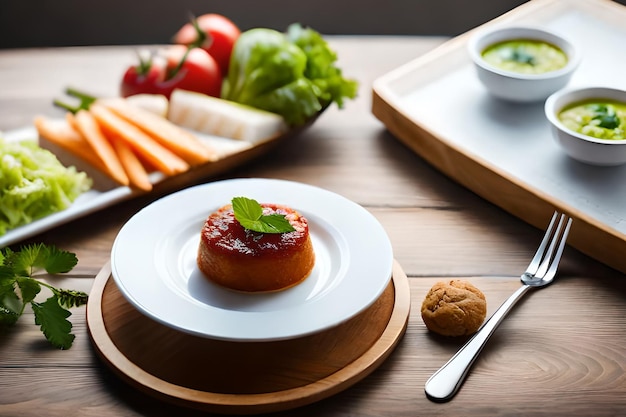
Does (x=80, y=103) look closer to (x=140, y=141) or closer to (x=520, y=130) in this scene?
(x=140, y=141)

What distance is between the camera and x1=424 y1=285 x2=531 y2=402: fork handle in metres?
1.35

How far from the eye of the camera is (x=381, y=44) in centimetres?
282

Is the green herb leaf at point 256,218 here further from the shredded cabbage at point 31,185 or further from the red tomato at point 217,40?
the red tomato at point 217,40

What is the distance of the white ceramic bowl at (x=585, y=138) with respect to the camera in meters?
1.84

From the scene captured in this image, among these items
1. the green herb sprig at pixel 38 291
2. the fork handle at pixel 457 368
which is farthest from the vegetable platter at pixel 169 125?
the fork handle at pixel 457 368

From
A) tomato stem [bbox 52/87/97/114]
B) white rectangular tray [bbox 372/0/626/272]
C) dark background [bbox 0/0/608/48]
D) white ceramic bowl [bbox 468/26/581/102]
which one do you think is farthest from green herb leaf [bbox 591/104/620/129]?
dark background [bbox 0/0/608/48]

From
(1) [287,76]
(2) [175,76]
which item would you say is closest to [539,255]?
(1) [287,76]

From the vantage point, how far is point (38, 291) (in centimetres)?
150

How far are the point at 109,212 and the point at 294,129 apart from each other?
0.60 m

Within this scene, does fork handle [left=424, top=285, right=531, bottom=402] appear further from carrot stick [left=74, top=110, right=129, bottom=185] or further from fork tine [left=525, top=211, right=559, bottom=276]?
carrot stick [left=74, top=110, right=129, bottom=185]

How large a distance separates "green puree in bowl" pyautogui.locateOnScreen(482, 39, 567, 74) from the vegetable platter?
449mm

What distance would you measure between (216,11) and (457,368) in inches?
115

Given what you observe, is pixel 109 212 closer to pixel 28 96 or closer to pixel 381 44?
pixel 28 96

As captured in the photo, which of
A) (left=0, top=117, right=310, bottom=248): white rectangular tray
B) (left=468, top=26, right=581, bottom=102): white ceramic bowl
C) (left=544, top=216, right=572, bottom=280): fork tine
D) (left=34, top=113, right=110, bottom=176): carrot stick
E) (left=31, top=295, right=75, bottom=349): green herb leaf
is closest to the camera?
(left=31, top=295, right=75, bottom=349): green herb leaf
